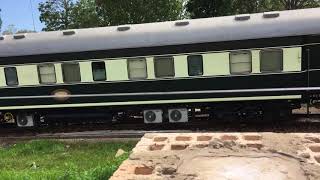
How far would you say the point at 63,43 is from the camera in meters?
17.6

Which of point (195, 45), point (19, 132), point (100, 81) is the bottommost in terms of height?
point (19, 132)

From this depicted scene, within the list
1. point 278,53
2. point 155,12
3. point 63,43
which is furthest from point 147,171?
point 155,12

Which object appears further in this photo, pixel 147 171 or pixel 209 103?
pixel 209 103

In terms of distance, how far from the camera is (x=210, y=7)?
31.9 metres

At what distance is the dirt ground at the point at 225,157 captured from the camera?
5.03 m

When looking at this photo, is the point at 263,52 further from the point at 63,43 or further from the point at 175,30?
the point at 63,43

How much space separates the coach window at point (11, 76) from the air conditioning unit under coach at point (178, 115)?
5.70 metres

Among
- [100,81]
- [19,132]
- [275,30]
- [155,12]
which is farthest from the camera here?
[155,12]

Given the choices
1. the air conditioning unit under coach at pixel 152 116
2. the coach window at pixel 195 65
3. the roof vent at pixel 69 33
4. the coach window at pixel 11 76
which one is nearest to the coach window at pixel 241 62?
the coach window at pixel 195 65

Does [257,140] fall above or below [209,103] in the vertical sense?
above

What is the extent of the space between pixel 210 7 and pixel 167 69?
1616 centimetres

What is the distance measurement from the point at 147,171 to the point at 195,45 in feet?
37.4

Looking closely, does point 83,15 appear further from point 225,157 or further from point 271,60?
point 225,157

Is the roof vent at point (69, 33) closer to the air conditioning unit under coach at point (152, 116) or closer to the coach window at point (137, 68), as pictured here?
the coach window at point (137, 68)
